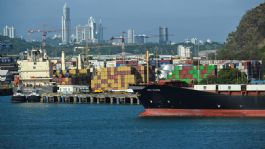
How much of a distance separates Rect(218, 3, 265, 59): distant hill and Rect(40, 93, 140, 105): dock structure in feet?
152

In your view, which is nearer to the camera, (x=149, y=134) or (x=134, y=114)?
(x=149, y=134)

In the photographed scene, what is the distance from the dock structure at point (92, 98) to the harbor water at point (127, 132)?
21.7m

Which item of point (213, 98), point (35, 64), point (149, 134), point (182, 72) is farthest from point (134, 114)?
point (35, 64)

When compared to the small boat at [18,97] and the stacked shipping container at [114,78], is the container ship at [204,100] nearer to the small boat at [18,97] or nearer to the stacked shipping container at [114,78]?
the small boat at [18,97]

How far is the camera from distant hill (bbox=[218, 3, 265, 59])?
5873 inches

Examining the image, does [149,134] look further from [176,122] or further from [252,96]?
[252,96]

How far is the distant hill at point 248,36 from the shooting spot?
149163mm

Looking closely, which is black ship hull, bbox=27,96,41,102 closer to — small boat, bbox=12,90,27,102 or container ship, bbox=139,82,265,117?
small boat, bbox=12,90,27,102

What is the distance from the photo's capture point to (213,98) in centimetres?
6581

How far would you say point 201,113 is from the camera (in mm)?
65938

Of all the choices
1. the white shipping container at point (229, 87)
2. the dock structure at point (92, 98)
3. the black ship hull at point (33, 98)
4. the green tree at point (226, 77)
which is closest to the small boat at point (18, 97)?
the black ship hull at point (33, 98)

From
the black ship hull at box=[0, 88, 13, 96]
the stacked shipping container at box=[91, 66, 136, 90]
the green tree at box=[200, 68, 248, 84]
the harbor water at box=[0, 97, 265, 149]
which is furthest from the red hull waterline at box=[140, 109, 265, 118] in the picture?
the black ship hull at box=[0, 88, 13, 96]

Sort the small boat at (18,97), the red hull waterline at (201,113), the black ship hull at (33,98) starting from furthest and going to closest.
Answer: the black ship hull at (33,98) → the small boat at (18,97) → the red hull waterline at (201,113)

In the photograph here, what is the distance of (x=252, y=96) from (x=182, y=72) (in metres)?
30.0
